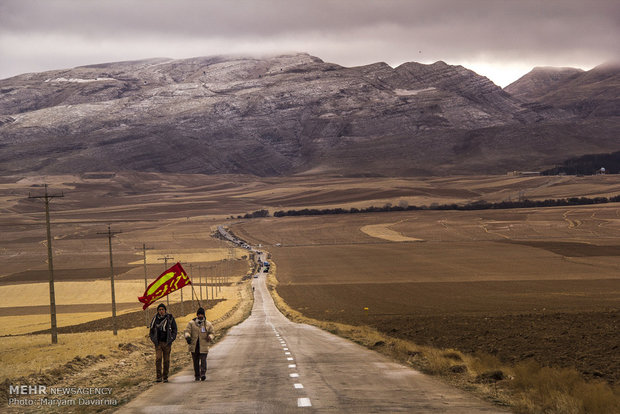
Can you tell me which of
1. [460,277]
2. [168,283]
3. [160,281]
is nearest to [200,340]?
[168,283]

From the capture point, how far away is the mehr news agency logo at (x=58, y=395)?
17.7m

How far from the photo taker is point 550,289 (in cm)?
8238

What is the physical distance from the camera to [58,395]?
19.2 meters

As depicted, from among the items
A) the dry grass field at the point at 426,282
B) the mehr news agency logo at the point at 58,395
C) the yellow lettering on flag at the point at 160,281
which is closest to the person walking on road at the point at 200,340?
the mehr news agency logo at the point at 58,395

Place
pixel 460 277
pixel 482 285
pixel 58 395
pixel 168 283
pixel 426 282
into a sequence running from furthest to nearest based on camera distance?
pixel 460 277 < pixel 426 282 < pixel 482 285 < pixel 168 283 < pixel 58 395

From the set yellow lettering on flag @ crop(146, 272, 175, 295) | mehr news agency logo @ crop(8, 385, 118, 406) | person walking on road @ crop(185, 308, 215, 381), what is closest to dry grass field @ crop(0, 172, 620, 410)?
yellow lettering on flag @ crop(146, 272, 175, 295)

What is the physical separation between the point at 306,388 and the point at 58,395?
21.3ft

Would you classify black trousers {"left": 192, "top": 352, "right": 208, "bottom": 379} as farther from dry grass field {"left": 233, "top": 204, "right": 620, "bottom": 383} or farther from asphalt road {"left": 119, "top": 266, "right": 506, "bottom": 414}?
dry grass field {"left": 233, "top": 204, "right": 620, "bottom": 383}

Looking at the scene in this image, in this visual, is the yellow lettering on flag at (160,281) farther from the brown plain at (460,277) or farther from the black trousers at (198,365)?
the black trousers at (198,365)

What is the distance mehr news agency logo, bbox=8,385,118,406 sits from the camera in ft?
58.1

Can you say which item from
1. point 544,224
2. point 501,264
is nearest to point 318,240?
point 544,224

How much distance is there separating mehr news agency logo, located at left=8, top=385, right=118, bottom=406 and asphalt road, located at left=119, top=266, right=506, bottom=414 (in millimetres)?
1058

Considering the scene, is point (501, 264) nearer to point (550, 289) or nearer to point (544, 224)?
point (550, 289)

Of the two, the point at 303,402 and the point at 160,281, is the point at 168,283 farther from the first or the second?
the point at 303,402
